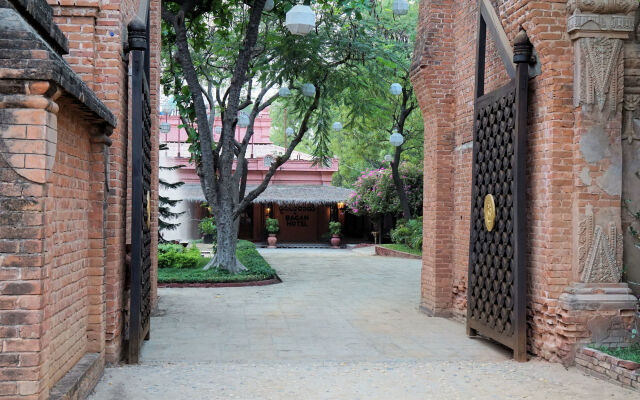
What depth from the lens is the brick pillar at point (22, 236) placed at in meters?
3.74

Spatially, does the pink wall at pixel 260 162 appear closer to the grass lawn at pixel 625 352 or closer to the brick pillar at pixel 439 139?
the brick pillar at pixel 439 139

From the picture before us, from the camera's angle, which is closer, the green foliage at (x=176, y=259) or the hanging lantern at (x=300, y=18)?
the hanging lantern at (x=300, y=18)

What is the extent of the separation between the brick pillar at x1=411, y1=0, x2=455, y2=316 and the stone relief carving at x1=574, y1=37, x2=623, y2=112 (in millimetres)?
3535

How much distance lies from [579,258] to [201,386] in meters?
3.87

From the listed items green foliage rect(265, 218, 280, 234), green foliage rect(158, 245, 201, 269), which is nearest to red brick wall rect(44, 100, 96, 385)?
green foliage rect(158, 245, 201, 269)

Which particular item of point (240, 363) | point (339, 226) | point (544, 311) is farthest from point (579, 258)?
point (339, 226)

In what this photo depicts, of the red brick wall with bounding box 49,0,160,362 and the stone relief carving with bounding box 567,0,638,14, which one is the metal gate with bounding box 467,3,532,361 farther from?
the red brick wall with bounding box 49,0,160,362

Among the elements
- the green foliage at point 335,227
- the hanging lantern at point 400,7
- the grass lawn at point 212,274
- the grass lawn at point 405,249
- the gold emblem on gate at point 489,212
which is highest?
the hanging lantern at point 400,7

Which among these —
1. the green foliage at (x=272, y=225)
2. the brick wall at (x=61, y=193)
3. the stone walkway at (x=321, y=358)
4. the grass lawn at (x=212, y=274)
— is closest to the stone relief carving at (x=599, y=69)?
the stone walkway at (x=321, y=358)

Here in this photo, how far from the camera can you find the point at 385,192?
27.7m

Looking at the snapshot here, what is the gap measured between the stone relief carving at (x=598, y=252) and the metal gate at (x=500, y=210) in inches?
23.6

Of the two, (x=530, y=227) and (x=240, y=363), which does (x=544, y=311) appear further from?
(x=240, y=363)

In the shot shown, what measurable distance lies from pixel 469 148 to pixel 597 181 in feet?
9.54

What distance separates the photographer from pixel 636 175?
6633 mm
